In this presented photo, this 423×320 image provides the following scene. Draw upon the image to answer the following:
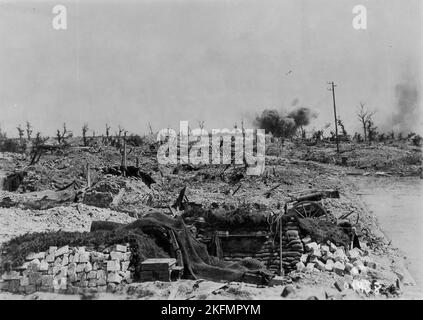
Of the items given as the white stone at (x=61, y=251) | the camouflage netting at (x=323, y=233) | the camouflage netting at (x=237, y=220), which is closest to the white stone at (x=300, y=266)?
the camouflage netting at (x=323, y=233)

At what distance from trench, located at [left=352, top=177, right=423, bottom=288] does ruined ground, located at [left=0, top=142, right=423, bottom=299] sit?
1.41ft

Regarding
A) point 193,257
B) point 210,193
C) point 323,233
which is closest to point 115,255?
point 193,257

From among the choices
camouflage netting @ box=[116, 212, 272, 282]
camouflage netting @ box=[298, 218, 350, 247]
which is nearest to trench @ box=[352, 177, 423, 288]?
camouflage netting @ box=[298, 218, 350, 247]

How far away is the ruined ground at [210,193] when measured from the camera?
969cm

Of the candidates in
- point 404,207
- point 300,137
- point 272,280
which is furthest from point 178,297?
point 300,137

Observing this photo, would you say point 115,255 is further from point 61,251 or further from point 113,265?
point 61,251

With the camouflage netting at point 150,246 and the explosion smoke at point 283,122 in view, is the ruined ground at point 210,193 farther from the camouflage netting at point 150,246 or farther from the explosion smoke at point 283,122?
the explosion smoke at point 283,122

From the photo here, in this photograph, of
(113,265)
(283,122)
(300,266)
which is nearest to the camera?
(113,265)

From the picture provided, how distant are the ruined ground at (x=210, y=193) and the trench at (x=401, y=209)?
0.43 meters

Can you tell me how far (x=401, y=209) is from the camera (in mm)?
18766

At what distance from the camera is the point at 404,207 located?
1905cm

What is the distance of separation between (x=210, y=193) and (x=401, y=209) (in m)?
8.80

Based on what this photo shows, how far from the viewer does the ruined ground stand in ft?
31.8
